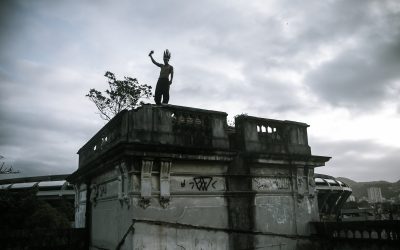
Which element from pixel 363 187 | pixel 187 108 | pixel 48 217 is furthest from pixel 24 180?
pixel 363 187

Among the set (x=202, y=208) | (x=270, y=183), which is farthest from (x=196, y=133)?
(x=270, y=183)

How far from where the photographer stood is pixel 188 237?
792 cm

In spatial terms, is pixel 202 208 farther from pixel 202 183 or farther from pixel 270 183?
pixel 270 183

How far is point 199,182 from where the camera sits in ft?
27.6

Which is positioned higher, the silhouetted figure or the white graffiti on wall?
the silhouetted figure

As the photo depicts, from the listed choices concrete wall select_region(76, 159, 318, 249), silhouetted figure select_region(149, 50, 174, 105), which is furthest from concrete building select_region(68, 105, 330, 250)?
silhouetted figure select_region(149, 50, 174, 105)

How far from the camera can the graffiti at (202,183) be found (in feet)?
27.4

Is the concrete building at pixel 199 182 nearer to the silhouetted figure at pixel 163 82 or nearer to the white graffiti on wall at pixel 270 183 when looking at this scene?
the white graffiti on wall at pixel 270 183

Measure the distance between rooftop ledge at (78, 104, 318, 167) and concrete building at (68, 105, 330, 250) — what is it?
0.09ft

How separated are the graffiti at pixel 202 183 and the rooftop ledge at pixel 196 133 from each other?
2.43 feet

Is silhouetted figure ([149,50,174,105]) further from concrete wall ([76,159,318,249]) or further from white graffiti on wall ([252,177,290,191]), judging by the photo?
white graffiti on wall ([252,177,290,191])

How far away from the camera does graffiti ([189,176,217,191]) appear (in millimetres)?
8352

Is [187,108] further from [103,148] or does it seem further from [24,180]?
[24,180]

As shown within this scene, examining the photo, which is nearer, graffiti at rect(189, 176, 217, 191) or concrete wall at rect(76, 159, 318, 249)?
concrete wall at rect(76, 159, 318, 249)
